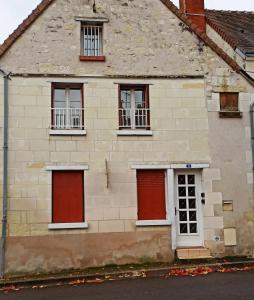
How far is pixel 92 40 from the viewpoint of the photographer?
1286 centimetres

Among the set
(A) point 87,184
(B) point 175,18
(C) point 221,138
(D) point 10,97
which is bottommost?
(A) point 87,184

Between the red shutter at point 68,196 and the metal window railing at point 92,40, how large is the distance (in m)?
3.54

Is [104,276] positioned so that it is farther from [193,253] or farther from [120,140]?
[120,140]

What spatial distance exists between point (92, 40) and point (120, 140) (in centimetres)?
309

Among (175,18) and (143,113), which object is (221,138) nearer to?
(143,113)

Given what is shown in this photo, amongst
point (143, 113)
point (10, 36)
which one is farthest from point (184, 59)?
point (10, 36)

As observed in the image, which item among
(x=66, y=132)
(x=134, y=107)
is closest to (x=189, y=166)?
(x=134, y=107)

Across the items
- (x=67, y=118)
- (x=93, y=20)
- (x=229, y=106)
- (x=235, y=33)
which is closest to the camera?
(x=67, y=118)

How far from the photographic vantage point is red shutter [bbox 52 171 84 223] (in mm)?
11938

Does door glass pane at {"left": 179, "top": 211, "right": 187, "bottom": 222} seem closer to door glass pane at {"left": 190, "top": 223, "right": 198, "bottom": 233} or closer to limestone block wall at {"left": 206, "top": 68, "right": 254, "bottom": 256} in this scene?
door glass pane at {"left": 190, "top": 223, "right": 198, "bottom": 233}

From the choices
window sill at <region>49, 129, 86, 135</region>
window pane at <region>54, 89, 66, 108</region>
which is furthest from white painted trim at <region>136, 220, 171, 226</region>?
window pane at <region>54, 89, 66, 108</region>

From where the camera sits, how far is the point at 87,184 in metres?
12.1

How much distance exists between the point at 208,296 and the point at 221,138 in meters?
5.63

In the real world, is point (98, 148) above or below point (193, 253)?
above
